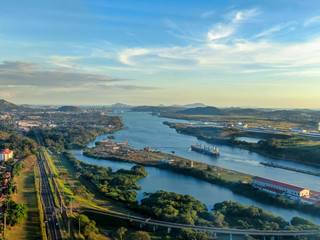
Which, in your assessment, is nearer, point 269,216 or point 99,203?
point 269,216

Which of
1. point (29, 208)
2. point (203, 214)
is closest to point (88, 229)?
Result: point (29, 208)

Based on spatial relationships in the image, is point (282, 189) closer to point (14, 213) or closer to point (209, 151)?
point (209, 151)

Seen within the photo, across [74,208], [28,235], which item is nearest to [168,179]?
[74,208]

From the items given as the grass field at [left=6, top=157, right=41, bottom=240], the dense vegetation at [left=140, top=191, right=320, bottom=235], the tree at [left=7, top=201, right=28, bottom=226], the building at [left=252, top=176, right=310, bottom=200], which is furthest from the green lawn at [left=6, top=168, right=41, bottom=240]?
the building at [left=252, top=176, right=310, bottom=200]

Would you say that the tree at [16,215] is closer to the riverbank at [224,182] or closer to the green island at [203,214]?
the green island at [203,214]

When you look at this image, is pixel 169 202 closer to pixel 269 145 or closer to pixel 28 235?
pixel 28 235
